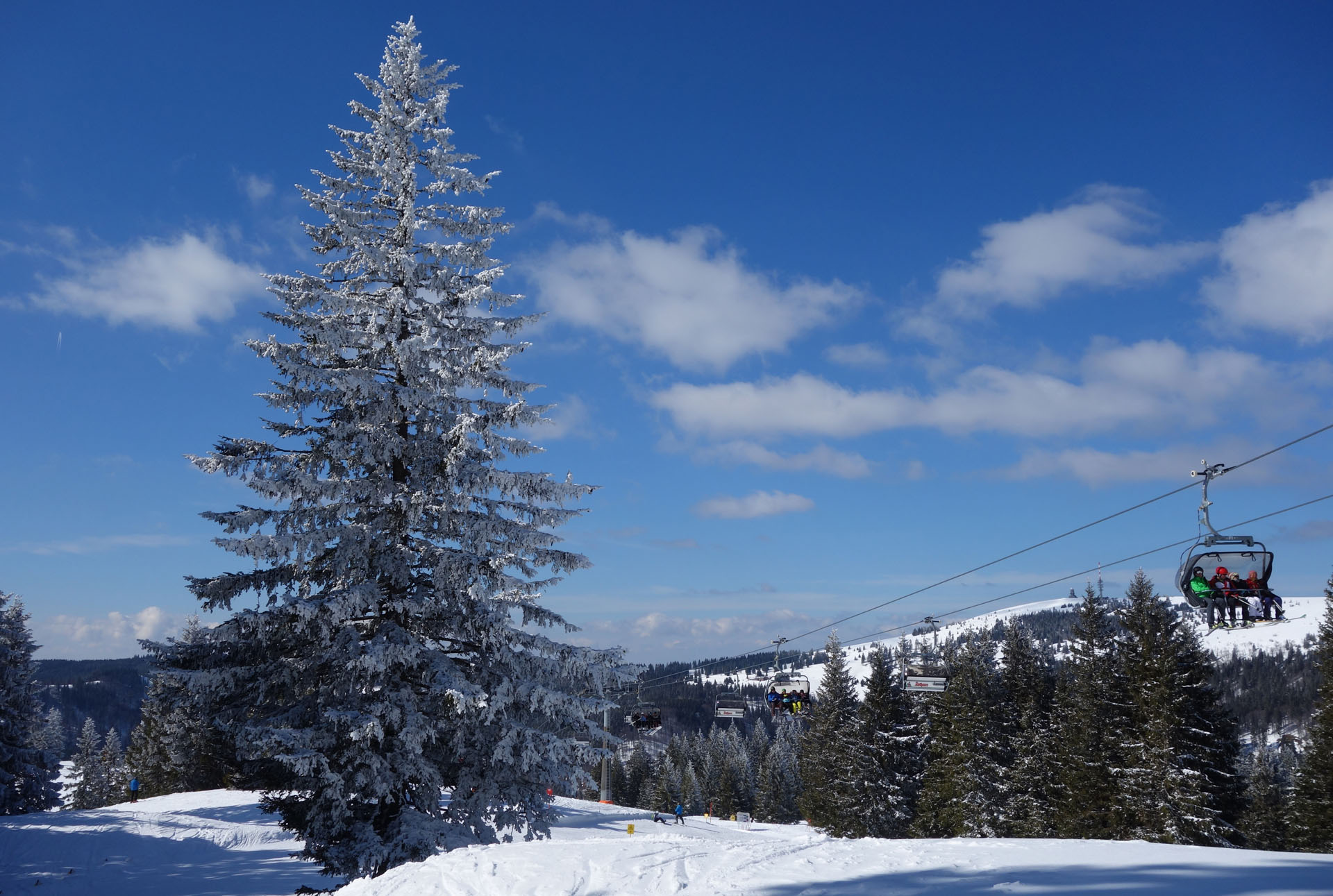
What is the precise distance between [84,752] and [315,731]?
65760mm

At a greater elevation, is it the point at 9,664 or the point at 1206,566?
the point at 1206,566

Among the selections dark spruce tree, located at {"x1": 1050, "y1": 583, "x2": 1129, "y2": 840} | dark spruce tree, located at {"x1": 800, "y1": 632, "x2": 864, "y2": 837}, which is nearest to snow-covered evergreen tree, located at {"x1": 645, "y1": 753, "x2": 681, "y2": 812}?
dark spruce tree, located at {"x1": 800, "y1": 632, "x2": 864, "y2": 837}

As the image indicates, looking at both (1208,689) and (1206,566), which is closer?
(1206,566)

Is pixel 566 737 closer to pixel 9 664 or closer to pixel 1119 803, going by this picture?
pixel 1119 803

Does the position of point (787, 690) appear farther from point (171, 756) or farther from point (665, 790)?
point (665, 790)

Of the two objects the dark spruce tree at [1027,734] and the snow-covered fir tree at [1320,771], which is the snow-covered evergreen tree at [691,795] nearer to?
the dark spruce tree at [1027,734]

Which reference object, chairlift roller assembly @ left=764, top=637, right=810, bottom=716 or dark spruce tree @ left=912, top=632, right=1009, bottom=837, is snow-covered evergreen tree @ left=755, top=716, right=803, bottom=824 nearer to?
dark spruce tree @ left=912, top=632, right=1009, bottom=837

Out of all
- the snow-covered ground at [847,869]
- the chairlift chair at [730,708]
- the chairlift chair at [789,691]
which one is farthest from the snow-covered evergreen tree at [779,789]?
the snow-covered ground at [847,869]

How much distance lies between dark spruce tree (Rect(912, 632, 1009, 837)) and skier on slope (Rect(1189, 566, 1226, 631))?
82.8ft

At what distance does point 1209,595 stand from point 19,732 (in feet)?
145

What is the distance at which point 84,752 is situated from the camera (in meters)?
58.3

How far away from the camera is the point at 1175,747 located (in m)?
26.8

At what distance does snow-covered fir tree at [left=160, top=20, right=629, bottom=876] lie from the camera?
11016 mm

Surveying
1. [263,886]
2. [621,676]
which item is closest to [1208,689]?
[621,676]
